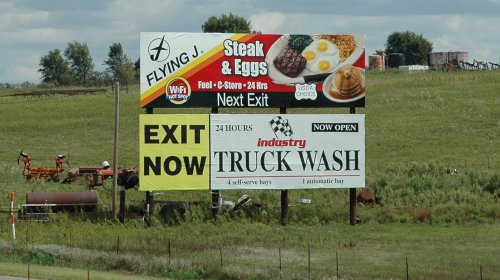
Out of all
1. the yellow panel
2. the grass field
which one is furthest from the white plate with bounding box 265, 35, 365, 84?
the grass field

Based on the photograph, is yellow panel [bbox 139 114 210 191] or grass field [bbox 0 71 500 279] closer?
grass field [bbox 0 71 500 279]

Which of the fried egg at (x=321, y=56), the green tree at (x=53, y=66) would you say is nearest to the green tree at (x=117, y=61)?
the green tree at (x=53, y=66)

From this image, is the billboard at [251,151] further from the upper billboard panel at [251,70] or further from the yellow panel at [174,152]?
the upper billboard panel at [251,70]

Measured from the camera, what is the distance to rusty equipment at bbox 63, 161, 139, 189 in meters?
49.3

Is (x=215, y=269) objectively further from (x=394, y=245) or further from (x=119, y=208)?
(x=119, y=208)

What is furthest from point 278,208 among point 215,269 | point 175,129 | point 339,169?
point 215,269

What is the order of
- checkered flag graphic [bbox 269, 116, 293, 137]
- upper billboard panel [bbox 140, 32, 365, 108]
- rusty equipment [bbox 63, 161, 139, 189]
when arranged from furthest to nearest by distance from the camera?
rusty equipment [bbox 63, 161, 139, 189] < checkered flag graphic [bbox 269, 116, 293, 137] < upper billboard panel [bbox 140, 32, 365, 108]

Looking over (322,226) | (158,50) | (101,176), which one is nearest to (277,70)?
(158,50)

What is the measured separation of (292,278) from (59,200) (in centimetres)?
1844

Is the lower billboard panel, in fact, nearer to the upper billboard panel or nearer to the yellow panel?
the yellow panel

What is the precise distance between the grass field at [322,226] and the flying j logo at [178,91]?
4.69 m

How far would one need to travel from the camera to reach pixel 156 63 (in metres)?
40.6

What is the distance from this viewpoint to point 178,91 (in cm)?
4088

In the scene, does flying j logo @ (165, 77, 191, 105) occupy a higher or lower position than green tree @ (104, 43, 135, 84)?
lower
